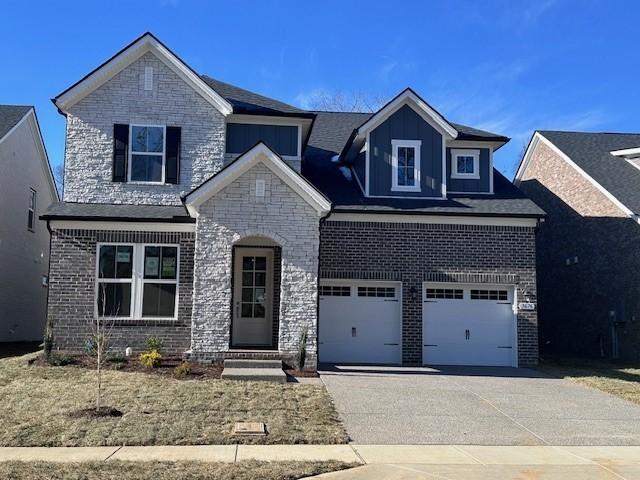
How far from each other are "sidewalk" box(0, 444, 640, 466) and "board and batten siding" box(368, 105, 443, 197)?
362 inches

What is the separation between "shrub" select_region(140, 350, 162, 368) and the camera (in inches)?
549

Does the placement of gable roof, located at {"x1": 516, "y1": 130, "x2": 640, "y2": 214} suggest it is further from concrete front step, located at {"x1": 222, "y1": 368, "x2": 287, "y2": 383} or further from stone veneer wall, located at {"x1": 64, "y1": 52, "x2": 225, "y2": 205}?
stone veneer wall, located at {"x1": 64, "y1": 52, "x2": 225, "y2": 205}

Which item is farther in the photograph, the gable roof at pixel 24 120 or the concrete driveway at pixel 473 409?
the gable roof at pixel 24 120

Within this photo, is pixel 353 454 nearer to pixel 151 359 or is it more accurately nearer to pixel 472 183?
pixel 151 359

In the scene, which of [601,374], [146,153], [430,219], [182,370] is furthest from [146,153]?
[601,374]

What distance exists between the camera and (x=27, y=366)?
14047 millimetres

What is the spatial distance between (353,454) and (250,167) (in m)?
7.76

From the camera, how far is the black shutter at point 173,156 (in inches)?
648

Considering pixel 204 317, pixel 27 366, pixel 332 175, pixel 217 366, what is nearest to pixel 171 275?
pixel 204 317

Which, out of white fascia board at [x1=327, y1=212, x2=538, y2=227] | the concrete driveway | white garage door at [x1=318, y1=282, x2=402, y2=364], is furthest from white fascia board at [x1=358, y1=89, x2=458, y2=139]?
the concrete driveway

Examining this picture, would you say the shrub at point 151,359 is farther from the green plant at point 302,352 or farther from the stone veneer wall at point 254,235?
the green plant at point 302,352

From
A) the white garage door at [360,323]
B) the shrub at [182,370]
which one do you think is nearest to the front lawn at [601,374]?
the white garage door at [360,323]

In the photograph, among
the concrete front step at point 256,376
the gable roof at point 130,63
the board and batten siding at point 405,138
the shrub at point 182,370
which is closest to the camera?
the concrete front step at point 256,376

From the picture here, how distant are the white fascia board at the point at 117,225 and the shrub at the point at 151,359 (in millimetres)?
2970
